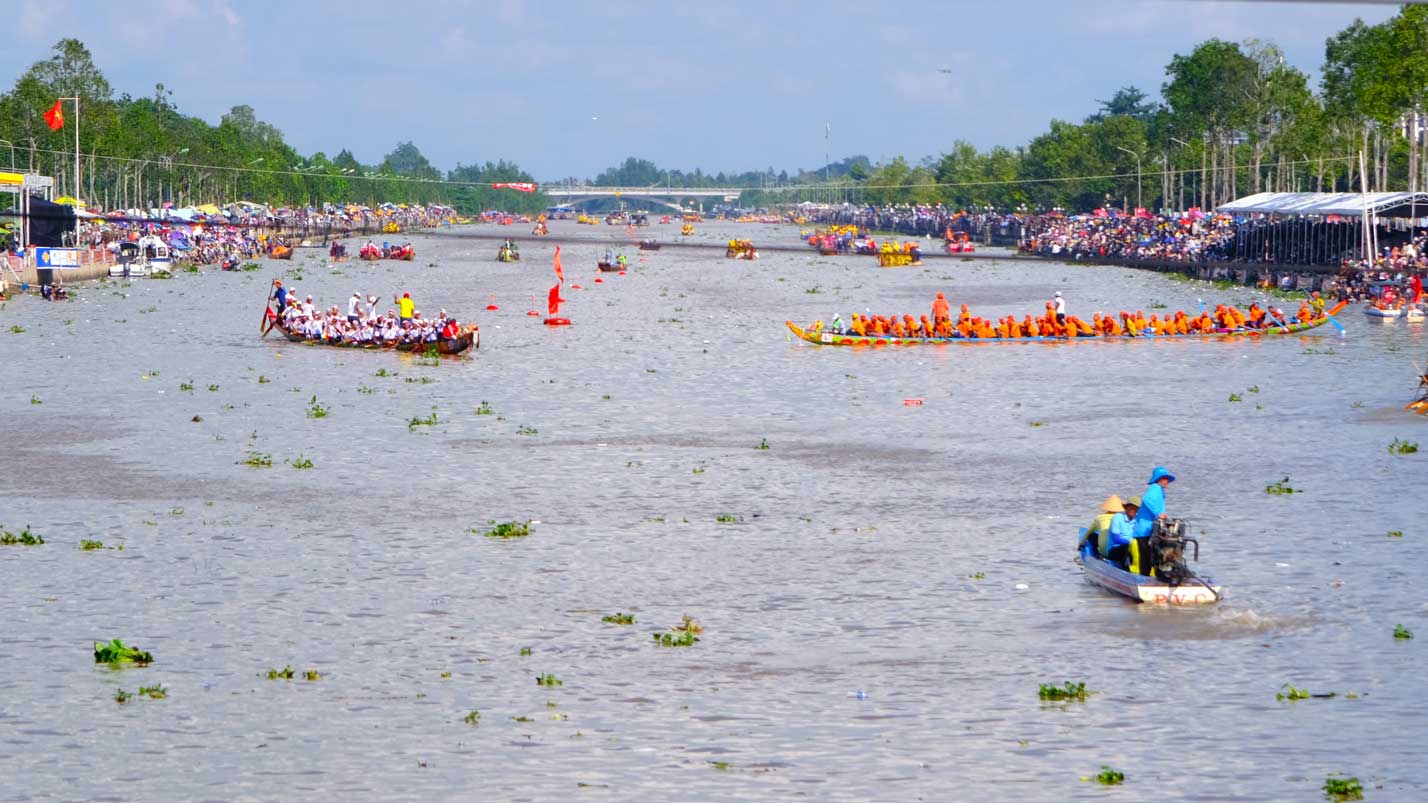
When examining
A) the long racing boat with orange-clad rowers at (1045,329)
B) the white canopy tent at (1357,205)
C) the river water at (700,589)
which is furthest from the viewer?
the white canopy tent at (1357,205)

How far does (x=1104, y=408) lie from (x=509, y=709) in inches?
1353

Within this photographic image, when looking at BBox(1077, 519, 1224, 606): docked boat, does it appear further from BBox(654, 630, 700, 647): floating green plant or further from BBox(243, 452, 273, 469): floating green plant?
BBox(243, 452, 273, 469): floating green plant

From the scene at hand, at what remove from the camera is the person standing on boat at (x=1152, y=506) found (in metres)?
28.1

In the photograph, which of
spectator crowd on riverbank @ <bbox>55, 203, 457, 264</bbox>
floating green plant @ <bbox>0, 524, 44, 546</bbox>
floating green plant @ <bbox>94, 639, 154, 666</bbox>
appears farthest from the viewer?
spectator crowd on riverbank @ <bbox>55, 203, 457, 264</bbox>

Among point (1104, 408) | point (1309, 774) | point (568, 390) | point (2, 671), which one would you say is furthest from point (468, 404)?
point (1309, 774)

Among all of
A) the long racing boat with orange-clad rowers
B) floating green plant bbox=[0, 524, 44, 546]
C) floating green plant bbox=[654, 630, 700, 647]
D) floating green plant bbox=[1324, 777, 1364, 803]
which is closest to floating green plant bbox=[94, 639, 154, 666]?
floating green plant bbox=[654, 630, 700, 647]

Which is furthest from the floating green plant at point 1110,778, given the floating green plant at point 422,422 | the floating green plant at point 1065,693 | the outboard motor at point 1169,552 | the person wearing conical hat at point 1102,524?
the floating green plant at point 422,422

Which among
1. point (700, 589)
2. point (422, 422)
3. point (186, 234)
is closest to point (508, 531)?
point (700, 589)

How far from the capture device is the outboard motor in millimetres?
27344

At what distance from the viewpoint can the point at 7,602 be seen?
92.6ft

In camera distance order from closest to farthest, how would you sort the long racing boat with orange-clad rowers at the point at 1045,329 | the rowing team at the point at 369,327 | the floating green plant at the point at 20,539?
the floating green plant at the point at 20,539
the rowing team at the point at 369,327
the long racing boat with orange-clad rowers at the point at 1045,329

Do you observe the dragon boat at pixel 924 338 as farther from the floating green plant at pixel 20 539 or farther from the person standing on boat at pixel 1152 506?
the person standing on boat at pixel 1152 506

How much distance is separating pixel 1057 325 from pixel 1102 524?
46.7m

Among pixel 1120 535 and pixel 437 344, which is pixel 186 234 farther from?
pixel 1120 535
